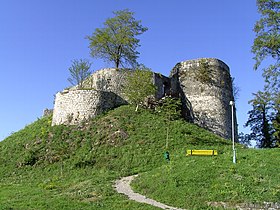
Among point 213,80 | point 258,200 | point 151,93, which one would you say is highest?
point 213,80

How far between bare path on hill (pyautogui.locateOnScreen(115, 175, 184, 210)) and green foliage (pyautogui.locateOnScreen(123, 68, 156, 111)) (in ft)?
39.7

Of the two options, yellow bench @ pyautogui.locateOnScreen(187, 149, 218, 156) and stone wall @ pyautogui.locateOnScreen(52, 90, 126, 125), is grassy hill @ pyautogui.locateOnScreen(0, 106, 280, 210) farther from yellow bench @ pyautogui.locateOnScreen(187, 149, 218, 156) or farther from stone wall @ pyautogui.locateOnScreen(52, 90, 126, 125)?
stone wall @ pyautogui.locateOnScreen(52, 90, 126, 125)

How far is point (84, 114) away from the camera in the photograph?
98.6ft

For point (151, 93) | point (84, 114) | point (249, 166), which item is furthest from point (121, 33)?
point (249, 166)

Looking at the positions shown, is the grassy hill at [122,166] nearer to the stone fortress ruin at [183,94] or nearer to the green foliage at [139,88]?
the green foliage at [139,88]

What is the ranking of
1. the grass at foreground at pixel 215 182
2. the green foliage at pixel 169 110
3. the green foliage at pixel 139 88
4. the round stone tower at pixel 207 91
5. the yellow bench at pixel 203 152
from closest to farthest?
the grass at foreground at pixel 215 182
the yellow bench at pixel 203 152
the green foliage at pixel 169 110
the green foliage at pixel 139 88
the round stone tower at pixel 207 91

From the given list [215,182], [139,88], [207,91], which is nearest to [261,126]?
[207,91]

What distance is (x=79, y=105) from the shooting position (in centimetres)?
3034

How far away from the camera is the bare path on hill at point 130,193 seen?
14.0m

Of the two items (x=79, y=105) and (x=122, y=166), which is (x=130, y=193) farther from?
(x=79, y=105)

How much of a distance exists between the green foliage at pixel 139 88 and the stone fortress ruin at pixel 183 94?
5.26ft

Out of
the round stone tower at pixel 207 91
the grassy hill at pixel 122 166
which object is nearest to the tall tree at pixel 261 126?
the round stone tower at pixel 207 91

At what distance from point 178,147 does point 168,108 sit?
5.21m

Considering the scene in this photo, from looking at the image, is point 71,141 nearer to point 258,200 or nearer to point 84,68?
point 84,68
